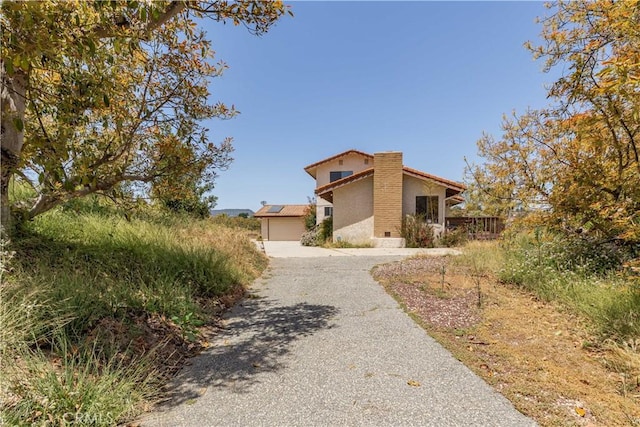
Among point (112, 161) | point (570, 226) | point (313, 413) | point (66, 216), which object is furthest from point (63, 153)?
point (570, 226)

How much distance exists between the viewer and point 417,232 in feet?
55.1

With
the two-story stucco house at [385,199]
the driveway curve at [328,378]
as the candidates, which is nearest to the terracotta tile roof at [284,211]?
the two-story stucco house at [385,199]

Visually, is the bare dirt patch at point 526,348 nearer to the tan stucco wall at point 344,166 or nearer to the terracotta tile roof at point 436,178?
the terracotta tile roof at point 436,178

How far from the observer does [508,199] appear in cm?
844

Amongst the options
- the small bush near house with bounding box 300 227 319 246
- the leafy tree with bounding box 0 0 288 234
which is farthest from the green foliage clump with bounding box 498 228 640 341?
the small bush near house with bounding box 300 227 319 246

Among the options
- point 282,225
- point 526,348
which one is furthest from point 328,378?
point 282,225

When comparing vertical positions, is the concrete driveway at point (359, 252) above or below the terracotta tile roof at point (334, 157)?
below

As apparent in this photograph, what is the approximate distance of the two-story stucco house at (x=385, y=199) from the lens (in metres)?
17.6

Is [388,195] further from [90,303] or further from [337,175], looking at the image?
[90,303]

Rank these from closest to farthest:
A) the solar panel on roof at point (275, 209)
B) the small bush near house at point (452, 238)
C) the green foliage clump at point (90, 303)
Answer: the green foliage clump at point (90, 303) → the small bush near house at point (452, 238) → the solar panel on roof at point (275, 209)

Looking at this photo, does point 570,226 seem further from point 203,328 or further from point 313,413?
point 203,328

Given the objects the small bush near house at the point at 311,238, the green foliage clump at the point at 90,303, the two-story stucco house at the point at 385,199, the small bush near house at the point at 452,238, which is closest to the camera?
the green foliage clump at the point at 90,303

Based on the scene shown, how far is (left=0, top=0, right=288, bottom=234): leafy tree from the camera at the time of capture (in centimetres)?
287

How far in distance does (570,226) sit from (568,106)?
3.30 meters
